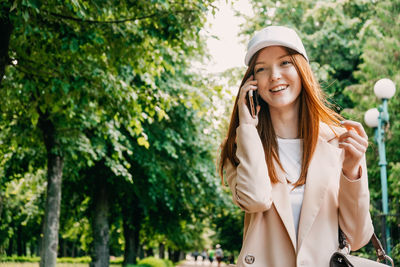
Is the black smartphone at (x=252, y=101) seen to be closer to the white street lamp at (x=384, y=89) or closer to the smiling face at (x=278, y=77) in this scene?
the smiling face at (x=278, y=77)

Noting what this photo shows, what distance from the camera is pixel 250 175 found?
2.01 m

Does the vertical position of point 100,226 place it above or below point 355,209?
above

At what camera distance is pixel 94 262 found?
14344 millimetres

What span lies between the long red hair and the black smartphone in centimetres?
10

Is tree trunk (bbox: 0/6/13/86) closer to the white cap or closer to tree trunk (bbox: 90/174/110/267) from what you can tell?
the white cap

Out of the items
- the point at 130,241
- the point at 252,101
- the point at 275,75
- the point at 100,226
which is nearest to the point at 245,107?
the point at 252,101

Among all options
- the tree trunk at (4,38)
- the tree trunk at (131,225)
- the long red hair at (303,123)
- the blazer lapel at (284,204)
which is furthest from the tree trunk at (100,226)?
the blazer lapel at (284,204)

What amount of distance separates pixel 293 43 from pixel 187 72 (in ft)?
40.6

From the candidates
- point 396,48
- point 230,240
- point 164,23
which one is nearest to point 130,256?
point 230,240

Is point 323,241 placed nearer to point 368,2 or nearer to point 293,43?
point 293,43

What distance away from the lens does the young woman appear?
1.96 m

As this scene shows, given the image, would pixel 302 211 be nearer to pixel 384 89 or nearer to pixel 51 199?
pixel 384 89

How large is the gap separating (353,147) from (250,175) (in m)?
0.44

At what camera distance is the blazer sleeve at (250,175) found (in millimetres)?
1960
